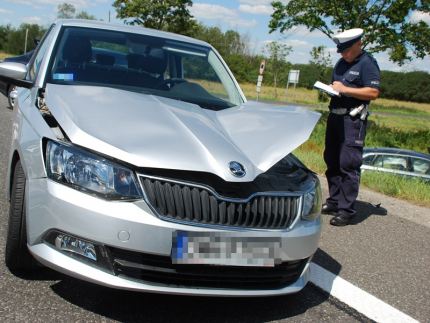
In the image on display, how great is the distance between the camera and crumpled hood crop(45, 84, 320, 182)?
2.79 m

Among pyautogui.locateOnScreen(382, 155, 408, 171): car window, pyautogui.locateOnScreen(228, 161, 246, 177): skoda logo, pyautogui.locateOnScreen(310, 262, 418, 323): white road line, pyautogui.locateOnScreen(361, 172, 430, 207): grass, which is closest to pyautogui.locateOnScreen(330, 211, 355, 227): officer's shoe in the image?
pyautogui.locateOnScreen(310, 262, 418, 323): white road line

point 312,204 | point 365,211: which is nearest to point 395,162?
point 365,211

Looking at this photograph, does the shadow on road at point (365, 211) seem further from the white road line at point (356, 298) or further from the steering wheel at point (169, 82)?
the steering wheel at point (169, 82)

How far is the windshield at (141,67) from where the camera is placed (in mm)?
4047

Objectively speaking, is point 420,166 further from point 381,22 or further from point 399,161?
point 381,22

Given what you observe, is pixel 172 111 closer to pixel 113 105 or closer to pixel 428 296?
pixel 113 105

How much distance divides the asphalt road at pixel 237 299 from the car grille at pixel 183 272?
314mm

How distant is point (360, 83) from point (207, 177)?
3011mm

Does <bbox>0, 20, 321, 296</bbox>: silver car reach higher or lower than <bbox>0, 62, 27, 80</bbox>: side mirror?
lower

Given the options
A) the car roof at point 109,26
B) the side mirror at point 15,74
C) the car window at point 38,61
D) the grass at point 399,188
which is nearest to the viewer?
the side mirror at point 15,74

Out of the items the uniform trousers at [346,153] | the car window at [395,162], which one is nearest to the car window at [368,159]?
the car window at [395,162]

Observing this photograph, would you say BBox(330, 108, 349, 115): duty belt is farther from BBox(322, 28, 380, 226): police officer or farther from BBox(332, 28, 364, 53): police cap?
BBox(332, 28, 364, 53): police cap

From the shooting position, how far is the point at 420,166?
11.2 m

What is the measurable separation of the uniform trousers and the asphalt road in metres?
0.73
